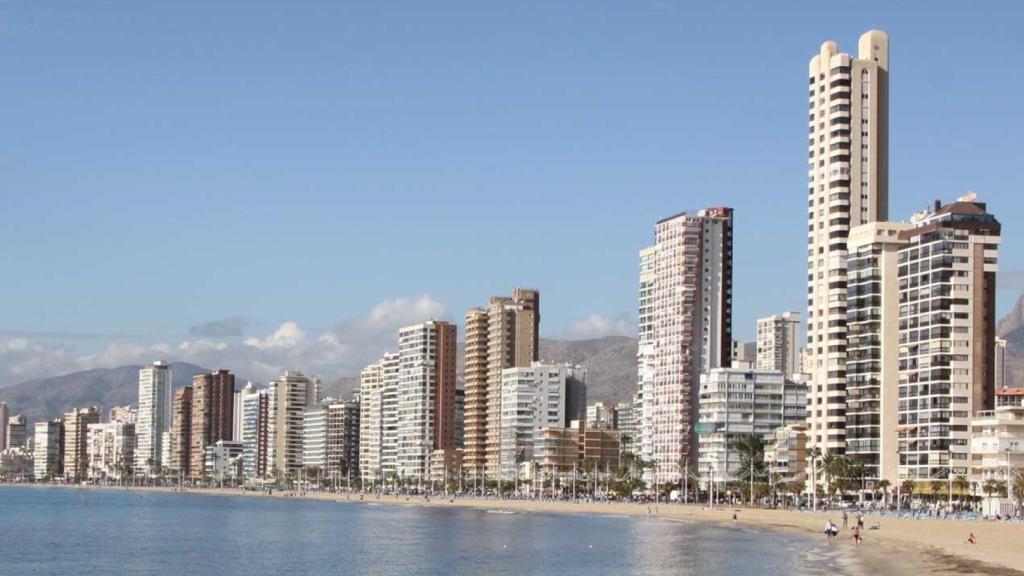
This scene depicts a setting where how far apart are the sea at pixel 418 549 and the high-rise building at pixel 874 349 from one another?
94.0 ft

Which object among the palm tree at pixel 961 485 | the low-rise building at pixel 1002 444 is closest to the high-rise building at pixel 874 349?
the palm tree at pixel 961 485

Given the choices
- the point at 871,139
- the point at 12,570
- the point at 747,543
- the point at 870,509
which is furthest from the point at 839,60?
the point at 12,570

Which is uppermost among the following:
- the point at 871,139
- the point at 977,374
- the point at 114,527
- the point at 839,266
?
the point at 871,139

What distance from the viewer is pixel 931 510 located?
169000mm

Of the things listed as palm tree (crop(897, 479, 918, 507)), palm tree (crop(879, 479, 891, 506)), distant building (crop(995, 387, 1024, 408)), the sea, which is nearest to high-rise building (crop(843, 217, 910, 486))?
palm tree (crop(879, 479, 891, 506))

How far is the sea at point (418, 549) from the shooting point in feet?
359

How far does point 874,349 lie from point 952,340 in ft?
45.9

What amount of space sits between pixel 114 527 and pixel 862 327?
9722cm

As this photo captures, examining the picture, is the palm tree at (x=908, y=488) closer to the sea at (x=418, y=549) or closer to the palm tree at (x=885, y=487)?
the palm tree at (x=885, y=487)

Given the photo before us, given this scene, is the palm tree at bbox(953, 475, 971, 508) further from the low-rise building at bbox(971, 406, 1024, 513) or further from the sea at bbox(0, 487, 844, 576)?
the sea at bbox(0, 487, 844, 576)

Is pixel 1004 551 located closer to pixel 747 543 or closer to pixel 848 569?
pixel 848 569

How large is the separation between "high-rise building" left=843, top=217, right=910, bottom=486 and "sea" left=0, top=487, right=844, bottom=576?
28661mm

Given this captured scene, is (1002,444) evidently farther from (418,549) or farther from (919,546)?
(418,549)

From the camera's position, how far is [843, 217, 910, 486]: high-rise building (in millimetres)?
191625
